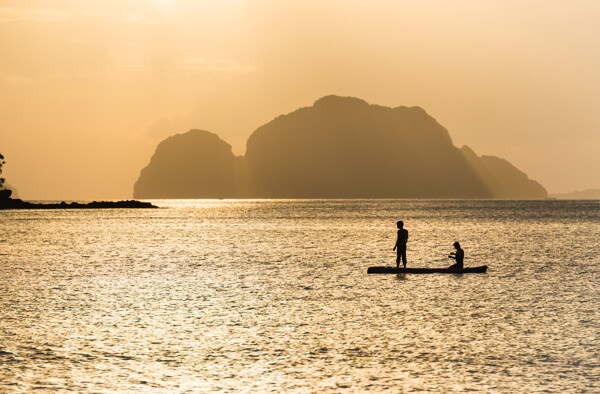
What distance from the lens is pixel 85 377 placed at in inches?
781

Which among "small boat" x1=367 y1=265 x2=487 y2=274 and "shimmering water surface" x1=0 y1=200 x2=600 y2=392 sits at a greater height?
"small boat" x1=367 y1=265 x2=487 y2=274

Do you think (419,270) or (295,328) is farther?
(419,270)

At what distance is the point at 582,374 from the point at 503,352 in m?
3.13

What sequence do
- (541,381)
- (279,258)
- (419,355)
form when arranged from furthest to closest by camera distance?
(279,258) < (419,355) < (541,381)

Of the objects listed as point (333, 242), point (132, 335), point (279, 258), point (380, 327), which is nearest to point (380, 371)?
point (380, 327)

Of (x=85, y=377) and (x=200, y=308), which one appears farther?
(x=200, y=308)

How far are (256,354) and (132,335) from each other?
216 inches

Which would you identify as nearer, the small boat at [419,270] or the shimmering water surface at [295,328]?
the shimmering water surface at [295,328]

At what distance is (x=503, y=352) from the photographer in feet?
75.2

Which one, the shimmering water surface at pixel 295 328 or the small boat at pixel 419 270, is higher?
the small boat at pixel 419 270

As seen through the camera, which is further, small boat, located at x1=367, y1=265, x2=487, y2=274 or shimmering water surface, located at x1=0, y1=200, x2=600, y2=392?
small boat, located at x1=367, y1=265, x2=487, y2=274

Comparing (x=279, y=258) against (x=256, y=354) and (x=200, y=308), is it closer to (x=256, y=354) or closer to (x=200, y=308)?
(x=200, y=308)

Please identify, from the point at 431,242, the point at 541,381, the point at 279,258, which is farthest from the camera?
the point at 431,242

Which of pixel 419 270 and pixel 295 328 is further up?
pixel 419 270
